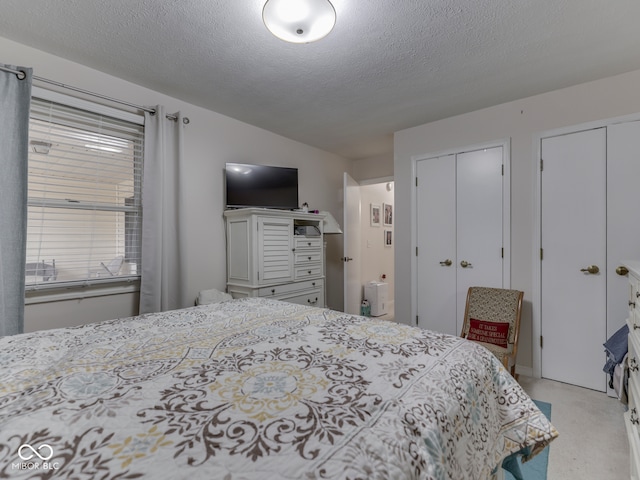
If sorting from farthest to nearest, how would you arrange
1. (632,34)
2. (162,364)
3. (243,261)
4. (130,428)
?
(243,261), (632,34), (162,364), (130,428)

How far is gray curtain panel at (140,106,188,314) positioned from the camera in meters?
2.47

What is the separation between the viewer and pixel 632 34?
6.32 feet

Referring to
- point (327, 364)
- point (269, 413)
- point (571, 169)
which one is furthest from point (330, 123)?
point (269, 413)

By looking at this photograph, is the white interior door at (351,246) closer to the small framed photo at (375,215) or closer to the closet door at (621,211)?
the small framed photo at (375,215)

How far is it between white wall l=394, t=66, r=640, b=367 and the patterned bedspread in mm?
2177

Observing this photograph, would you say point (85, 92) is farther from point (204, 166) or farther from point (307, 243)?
point (307, 243)

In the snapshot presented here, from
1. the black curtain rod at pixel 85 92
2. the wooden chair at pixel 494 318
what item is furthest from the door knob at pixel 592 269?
the black curtain rod at pixel 85 92

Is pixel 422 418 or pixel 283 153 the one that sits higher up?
pixel 283 153

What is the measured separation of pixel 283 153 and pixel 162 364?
3.32m

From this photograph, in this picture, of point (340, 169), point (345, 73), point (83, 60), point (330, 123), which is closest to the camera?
point (83, 60)

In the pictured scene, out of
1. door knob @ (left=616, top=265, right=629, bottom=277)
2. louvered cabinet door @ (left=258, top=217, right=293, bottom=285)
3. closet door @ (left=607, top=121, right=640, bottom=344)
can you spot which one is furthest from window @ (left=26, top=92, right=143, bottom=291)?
closet door @ (left=607, top=121, right=640, bottom=344)

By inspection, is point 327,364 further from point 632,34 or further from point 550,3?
point 632,34
